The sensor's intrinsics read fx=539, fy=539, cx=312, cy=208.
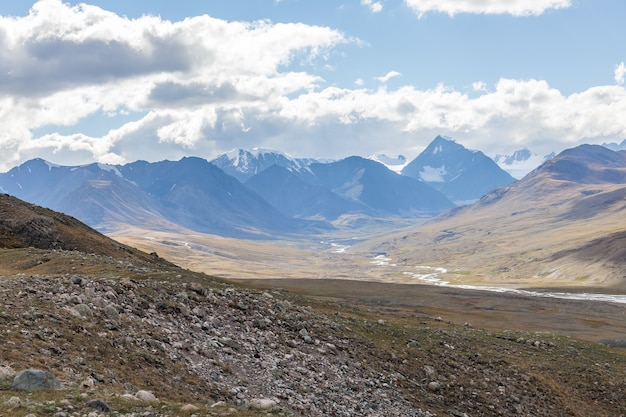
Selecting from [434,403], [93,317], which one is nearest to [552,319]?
[434,403]

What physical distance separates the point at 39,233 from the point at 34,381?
2809 inches

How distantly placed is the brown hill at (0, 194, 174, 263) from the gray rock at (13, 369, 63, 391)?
211 ft

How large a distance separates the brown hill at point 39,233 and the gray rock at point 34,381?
6423cm

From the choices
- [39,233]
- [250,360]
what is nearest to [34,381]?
[250,360]

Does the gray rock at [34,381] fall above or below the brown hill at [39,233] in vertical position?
below

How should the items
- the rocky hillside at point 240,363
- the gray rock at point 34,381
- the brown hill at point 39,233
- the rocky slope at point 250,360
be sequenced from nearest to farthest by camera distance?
the gray rock at point 34,381 → the rocky hillside at point 240,363 → the rocky slope at point 250,360 → the brown hill at point 39,233

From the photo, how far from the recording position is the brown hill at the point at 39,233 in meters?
76.9

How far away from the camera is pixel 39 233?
7950 centimetres

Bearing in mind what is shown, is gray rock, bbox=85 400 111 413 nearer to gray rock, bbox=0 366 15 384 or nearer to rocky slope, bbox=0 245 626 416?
rocky slope, bbox=0 245 626 416

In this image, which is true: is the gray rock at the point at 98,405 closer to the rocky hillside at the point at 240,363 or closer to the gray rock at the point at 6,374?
the rocky hillside at the point at 240,363

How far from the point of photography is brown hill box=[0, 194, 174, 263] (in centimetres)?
7687

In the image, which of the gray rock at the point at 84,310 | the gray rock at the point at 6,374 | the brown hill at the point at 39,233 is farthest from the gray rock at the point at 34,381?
the brown hill at the point at 39,233

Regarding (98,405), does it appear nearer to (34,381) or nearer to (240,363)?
(34,381)

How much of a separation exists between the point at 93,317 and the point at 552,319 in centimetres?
14012
